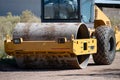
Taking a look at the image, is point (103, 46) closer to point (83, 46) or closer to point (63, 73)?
point (83, 46)

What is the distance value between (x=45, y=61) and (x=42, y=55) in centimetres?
32

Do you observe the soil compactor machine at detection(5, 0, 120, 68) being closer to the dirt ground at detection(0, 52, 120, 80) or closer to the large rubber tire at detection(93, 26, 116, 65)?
the large rubber tire at detection(93, 26, 116, 65)

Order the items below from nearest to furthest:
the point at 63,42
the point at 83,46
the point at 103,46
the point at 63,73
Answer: the point at 63,73
the point at 63,42
the point at 83,46
the point at 103,46

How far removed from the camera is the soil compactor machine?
16.6m

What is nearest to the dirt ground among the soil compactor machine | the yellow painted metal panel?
the soil compactor machine

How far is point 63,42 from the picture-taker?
16375 mm

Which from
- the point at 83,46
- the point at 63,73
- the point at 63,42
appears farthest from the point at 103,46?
the point at 63,73

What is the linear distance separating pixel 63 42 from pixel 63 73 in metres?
1.07

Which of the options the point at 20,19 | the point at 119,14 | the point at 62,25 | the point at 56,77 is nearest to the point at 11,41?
the point at 62,25

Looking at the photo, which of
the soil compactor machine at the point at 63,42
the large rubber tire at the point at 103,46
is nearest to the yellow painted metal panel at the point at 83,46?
the soil compactor machine at the point at 63,42

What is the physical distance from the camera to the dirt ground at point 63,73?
48.5 ft

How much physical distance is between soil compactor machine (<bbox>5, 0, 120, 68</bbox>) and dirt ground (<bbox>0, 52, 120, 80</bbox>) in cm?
42

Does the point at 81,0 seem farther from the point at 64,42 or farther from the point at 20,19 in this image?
the point at 20,19

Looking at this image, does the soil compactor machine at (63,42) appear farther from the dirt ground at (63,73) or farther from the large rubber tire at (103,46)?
the dirt ground at (63,73)
